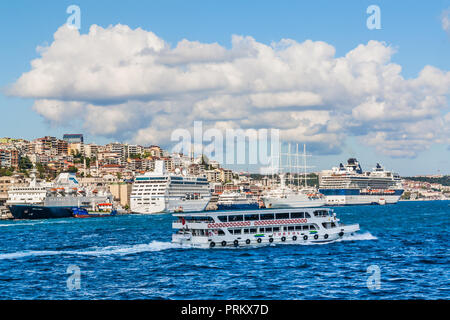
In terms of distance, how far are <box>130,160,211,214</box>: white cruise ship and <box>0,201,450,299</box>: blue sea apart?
11065cm

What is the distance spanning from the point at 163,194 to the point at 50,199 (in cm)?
3144

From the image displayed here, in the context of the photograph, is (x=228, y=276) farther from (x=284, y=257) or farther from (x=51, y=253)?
(x=51, y=253)

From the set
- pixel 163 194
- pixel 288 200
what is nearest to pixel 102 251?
pixel 163 194

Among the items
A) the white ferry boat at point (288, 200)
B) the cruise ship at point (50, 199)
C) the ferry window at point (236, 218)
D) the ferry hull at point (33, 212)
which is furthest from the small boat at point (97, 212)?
the ferry window at point (236, 218)

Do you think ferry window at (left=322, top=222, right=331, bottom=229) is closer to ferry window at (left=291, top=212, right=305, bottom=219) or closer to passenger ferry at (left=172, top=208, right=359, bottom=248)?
passenger ferry at (left=172, top=208, right=359, bottom=248)

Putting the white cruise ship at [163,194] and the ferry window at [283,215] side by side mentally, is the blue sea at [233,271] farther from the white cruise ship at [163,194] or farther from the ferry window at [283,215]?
the white cruise ship at [163,194]

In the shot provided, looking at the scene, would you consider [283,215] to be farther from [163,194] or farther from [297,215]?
[163,194]

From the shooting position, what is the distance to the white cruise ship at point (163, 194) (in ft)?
534

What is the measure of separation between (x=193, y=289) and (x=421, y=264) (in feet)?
51.6

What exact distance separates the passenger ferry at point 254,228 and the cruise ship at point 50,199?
96634 millimetres

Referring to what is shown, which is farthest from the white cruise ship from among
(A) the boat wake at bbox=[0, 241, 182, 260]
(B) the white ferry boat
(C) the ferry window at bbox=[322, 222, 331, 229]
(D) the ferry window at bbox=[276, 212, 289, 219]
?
(D) the ferry window at bbox=[276, 212, 289, 219]

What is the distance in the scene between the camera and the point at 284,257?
40.1 m

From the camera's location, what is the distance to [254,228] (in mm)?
48000
